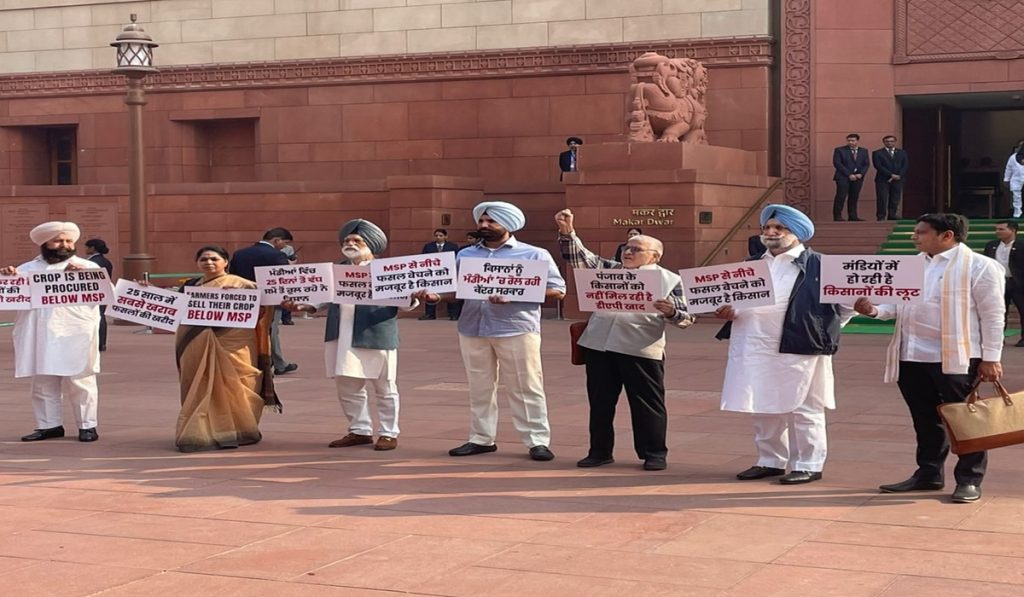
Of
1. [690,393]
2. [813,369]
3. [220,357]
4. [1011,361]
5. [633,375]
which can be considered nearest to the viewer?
[813,369]

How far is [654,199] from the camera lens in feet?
80.2

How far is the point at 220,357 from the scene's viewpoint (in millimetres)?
10750

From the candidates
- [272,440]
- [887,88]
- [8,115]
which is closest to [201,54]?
[8,115]

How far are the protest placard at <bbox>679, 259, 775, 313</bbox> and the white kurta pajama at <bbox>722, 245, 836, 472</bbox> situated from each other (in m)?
0.10

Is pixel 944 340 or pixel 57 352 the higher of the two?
pixel 944 340

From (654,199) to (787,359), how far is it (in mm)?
15606

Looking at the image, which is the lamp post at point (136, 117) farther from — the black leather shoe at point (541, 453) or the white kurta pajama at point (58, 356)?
the black leather shoe at point (541, 453)

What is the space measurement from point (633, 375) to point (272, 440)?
2996mm

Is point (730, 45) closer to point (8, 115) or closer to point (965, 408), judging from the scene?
point (8, 115)

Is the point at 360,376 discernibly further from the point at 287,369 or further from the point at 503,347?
the point at 287,369

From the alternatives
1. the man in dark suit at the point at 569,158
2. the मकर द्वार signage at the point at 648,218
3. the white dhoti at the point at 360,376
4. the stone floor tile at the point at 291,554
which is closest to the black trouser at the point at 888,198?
the मकर द्वार signage at the point at 648,218

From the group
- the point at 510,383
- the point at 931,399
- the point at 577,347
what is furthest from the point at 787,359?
the point at 510,383

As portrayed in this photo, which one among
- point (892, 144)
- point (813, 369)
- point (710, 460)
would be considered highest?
point (892, 144)

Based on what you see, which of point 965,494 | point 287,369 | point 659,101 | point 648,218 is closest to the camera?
point 965,494
